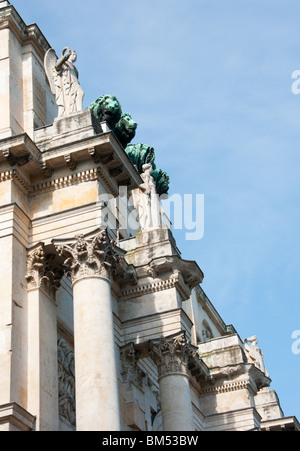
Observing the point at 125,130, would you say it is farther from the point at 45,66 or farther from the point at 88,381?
the point at 88,381

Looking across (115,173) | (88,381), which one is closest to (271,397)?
(115,173)

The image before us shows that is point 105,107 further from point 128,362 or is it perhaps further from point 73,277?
point 73,277

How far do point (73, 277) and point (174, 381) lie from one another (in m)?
4.93

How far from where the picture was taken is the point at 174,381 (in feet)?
74.7

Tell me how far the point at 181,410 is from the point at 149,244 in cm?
562

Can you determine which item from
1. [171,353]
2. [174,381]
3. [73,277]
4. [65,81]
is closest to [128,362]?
[171,353]

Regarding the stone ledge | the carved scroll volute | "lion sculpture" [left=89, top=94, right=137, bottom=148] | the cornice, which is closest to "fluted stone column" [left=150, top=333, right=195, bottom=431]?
the carved scroll volute

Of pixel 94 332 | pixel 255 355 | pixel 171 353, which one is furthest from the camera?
pixel 255 355

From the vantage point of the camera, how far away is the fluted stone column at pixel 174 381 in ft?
72.7

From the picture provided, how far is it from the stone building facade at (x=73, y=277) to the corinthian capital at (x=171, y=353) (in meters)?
0.03

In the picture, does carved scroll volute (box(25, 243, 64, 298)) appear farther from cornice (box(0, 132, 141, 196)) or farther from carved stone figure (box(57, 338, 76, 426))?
cornice (box(0, 132, 141, 196))

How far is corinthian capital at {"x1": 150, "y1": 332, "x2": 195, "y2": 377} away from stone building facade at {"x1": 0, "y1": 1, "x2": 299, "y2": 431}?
3cm

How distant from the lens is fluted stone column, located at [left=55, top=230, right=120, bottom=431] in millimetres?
17422
